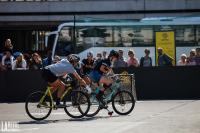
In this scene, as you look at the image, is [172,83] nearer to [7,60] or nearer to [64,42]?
[7,60]

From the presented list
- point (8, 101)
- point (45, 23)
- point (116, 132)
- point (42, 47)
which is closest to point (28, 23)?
point (45, 23)

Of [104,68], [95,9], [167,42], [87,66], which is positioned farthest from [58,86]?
[95,9]

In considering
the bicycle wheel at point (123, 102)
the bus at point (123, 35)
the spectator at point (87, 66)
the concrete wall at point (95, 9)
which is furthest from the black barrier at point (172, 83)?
the concrete wall at point (95, 9)

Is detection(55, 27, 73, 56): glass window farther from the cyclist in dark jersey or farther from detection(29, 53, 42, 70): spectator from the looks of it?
the cyclist in dark jersey

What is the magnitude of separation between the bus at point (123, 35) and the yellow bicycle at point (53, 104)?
56.8 feet

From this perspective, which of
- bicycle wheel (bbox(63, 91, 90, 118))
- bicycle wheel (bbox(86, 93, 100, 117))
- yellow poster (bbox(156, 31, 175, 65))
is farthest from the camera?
yellow poster (bbox(156, 31, 175, 65))

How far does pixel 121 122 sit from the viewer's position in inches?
628

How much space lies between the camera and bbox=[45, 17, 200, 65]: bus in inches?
1373

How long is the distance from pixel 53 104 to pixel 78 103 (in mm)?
601

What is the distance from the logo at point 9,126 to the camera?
48.8ft

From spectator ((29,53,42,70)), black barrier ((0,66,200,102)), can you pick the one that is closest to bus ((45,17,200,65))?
spectator ((29,53,42,70))

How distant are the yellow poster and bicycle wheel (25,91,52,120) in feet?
54.0

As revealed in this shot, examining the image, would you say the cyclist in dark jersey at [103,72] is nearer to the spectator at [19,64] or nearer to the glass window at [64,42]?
the spectator at [19,64]

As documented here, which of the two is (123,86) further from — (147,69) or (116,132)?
(116,132)
